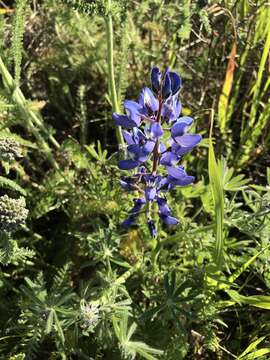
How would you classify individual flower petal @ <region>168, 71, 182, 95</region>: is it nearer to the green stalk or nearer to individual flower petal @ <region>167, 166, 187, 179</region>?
individual flower petal @ <region>167, 166, 187, 179</region>

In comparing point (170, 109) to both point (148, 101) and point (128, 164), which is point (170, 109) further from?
point (128, 164)

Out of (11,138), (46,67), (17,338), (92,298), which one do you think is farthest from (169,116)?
(46,67)

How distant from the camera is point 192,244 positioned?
2.50m

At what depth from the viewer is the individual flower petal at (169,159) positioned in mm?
1929

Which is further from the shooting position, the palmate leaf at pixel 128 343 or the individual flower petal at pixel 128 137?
the palmate leaf at pixel 128 343

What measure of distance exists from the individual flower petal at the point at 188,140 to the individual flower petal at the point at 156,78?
0.19m

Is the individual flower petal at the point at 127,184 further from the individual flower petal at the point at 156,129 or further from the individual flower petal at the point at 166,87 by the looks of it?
the individual flower petal at the point at 166,87

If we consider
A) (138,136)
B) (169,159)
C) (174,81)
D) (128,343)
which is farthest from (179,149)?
(128,343)

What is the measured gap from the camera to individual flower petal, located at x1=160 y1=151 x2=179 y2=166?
1.93 metres

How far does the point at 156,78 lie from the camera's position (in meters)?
1.80

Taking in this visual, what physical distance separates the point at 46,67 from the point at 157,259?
138cm

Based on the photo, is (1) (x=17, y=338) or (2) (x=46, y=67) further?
(2) (x=46, y=67)

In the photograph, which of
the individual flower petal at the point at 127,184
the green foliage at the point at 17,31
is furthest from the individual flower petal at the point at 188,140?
the green foliage at the point at 17,31

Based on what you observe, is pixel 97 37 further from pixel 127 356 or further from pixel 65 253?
pixel 127 356
